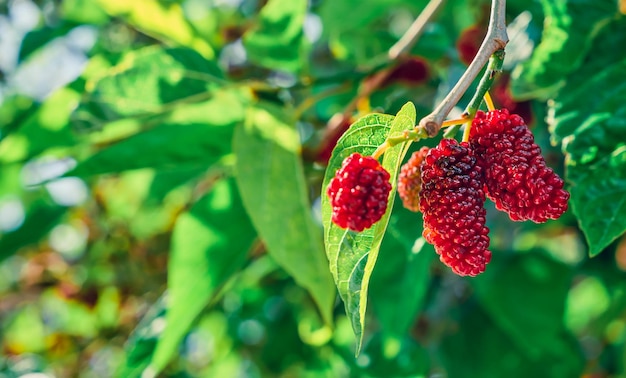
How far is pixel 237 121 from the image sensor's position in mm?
1140

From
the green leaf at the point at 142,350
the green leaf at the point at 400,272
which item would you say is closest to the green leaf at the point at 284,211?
the green leaf at the point at 400,272

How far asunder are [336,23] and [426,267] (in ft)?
2.02

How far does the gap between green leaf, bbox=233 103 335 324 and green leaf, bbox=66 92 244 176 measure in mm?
104

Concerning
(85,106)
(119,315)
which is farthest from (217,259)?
(119,315)

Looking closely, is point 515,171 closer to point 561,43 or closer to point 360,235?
point 360,235

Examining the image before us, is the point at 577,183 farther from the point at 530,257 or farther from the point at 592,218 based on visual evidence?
the point at 530,257

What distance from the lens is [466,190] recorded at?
23.1 inches

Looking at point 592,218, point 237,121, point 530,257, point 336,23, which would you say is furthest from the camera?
point 530,257

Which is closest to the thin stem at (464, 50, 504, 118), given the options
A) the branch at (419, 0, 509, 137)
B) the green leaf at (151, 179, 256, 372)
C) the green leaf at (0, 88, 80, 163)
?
the branch at (419, 0, 509, 137)

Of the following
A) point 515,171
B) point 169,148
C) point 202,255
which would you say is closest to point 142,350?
point 202,255

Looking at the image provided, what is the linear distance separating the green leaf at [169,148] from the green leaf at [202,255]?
3.0 inches

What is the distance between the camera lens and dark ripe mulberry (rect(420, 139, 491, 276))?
0.58m

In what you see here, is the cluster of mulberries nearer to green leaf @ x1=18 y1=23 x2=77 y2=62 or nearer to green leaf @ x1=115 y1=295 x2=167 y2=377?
green leaf @ x1=115 y1=295 x2=167 y2=377

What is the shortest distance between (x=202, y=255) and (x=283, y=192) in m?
0.21
